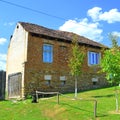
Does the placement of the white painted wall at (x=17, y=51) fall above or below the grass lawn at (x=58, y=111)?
above

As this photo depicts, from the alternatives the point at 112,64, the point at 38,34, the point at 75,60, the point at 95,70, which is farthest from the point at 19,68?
the point at 112,64

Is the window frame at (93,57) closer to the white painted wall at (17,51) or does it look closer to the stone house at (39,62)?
the stone house at (39,62)

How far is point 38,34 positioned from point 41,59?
105 inches

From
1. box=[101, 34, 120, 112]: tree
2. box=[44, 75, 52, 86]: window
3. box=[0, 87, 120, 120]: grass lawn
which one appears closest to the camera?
box=[0, 87, 120, 120]: grass lawn

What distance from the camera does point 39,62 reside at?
34062 millimetres

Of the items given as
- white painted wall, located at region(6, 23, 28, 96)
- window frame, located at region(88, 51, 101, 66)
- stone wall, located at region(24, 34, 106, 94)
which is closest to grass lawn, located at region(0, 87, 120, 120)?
stone wall, located at region(24, 34, 106, 94)

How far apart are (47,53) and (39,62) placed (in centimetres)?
149

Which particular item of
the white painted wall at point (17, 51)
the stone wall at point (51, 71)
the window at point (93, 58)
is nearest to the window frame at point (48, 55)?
the stone wall at point (51, 71)

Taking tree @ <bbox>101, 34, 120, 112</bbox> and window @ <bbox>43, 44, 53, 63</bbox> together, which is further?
window @ <bbox>43, 44, 53, 63</bbox>

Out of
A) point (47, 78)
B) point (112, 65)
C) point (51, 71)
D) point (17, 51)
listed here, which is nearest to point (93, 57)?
point (51, 71)

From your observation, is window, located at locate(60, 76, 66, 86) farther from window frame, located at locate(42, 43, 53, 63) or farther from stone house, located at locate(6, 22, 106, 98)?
window frame, located at locate(42, 43, 53, 63)

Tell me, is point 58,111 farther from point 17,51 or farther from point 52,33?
point 52,33

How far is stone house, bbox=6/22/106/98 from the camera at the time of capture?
33250mm

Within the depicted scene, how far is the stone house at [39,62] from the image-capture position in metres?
33.2
